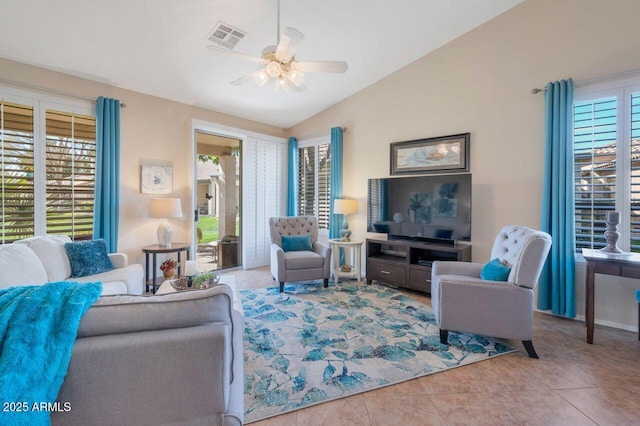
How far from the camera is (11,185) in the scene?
3133mm

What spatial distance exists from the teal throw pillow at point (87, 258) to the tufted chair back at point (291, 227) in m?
2.12

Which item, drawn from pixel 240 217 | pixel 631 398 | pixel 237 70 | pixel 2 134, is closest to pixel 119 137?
pixel 2 134

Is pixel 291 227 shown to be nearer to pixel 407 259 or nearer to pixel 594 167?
pixel 407 259

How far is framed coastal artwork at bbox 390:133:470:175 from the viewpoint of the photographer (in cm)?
393

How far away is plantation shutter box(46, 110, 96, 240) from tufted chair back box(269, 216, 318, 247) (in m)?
A: 2.36

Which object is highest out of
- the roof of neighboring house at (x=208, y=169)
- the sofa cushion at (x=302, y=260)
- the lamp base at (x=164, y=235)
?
the roof of neighboring house at (x=208, y=169)

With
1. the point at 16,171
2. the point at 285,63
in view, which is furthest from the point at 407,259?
the point at 16,171

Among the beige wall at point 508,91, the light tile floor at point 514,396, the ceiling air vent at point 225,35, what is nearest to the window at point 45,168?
the ceiling air vent at point 225,35

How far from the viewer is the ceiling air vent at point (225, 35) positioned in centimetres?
302

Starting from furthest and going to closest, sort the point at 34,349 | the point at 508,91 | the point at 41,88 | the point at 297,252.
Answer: the point at 297,252 → the point at 508,91 → the point at 41,88 → the point at 34,349

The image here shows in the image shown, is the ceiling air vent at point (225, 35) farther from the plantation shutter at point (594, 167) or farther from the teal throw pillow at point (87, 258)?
the plantation shutter at point (594, 167)

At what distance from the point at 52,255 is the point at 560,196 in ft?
16.6

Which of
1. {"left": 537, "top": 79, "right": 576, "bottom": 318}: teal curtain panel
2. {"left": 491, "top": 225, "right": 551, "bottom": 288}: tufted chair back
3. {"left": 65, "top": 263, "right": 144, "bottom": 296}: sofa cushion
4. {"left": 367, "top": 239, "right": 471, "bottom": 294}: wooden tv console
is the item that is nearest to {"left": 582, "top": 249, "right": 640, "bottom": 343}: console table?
{"left": 537, "top": 79, "right": 576, "bottom": 318}: teal curtain panel

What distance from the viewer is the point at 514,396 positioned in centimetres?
190
